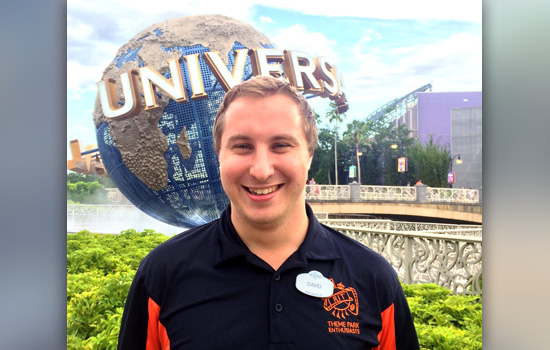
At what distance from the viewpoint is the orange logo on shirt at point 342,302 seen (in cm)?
131

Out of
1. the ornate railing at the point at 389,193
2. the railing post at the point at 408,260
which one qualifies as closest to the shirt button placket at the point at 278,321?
the ornate railing at the point at 389,193

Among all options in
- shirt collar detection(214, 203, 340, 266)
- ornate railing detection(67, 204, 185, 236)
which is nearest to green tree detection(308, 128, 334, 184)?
ornate railing detection(67, 204, 185, 236)

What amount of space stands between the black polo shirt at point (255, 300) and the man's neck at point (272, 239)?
0.11 ft

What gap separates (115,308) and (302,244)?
1818 mm

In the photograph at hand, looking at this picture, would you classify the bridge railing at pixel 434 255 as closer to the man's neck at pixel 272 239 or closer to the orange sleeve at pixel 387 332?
the orange sleeve at pixel 387 332

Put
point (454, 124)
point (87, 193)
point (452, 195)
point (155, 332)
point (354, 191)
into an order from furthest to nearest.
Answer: point (354, 191) < point (87, 193) < point (452, 195) < point (454, 124) < point (155, 332)

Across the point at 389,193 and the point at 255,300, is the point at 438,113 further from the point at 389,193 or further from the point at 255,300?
the point at 255,300

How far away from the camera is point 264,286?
4.17 feet

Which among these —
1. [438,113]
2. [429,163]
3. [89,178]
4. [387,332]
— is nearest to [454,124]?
[438,113]

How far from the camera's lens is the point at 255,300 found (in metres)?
1.26

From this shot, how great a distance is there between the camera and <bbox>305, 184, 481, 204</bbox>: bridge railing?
316cm
